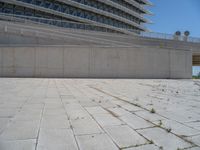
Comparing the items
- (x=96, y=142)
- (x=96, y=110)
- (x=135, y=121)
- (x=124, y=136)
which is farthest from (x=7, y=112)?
(x=135, y=121)

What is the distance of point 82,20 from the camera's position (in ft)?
150

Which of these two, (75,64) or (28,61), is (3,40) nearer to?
(28,61)

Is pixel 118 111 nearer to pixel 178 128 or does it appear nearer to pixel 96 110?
pixel 96 110

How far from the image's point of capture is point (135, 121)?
3549mm

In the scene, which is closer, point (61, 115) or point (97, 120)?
point (97, 120)

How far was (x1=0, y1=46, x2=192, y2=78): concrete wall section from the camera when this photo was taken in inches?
601

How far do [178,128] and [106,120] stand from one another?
1389 mm

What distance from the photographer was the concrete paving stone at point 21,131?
2.68 metres

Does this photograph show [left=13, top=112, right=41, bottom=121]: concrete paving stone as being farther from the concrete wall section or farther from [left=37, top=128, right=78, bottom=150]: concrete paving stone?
the concrete wall section

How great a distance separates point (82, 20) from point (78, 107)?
145ft

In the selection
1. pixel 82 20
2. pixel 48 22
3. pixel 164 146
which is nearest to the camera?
pixel 164 146

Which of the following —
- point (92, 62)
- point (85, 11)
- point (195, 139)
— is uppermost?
point (85, 11)

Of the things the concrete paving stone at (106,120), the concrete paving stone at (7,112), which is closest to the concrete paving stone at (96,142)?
the concrete paving stone at (106,120)

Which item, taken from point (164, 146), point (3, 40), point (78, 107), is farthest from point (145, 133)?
point (3, 40)
